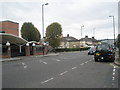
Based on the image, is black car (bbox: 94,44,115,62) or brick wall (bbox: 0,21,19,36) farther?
brick wall (bbox: 0,21,19,36)

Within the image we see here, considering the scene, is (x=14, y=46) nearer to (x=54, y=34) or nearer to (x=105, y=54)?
(x=105, y=54)

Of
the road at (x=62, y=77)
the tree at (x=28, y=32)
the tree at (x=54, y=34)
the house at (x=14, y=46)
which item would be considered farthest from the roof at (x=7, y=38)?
the tree at (x=54, y=34)

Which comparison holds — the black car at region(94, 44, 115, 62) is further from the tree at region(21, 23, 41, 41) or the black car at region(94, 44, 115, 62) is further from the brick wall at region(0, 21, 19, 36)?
the tree at region(21, 23, 41, 41)

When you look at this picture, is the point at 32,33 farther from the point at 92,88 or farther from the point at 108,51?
the point at 92,88

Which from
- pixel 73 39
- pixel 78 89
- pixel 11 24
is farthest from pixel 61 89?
pixel 73 39

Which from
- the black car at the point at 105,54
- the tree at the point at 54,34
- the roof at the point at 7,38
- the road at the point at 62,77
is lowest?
the road at the point at 62,77

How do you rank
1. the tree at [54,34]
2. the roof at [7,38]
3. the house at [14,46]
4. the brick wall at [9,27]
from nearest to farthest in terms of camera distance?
1. the roof at [7,38]
2. the house at [14,46]
3. the brick wall at [9,27]
4. the tree at [54,34]

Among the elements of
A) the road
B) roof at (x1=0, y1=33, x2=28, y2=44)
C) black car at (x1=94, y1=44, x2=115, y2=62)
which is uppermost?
roof at (x1=0, y1=33, x2=28, y2=44)

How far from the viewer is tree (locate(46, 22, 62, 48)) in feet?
213

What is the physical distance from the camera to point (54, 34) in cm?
6594

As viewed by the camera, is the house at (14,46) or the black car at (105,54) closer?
the black car at (105,54)

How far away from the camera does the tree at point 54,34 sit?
213 feet

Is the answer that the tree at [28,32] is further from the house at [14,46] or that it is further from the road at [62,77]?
the road at [62,77]

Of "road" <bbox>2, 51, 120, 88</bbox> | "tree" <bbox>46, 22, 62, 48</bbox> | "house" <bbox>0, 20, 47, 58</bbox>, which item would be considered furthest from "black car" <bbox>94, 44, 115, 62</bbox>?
"tree" <bbox>46, 22, 62, 48</bbox>
